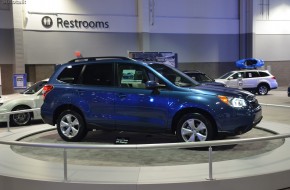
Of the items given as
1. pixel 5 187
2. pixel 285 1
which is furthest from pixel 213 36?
pixel 5 187

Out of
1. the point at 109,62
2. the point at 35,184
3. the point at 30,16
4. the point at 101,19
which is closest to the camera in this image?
the point at 35,184

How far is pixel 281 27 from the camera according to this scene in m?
29.6

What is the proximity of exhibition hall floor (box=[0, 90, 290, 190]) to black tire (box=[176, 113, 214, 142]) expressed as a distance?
0.26m

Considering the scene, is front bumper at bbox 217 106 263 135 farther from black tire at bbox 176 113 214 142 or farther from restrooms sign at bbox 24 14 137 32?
restrooms sign at bbox 24 14 137 32

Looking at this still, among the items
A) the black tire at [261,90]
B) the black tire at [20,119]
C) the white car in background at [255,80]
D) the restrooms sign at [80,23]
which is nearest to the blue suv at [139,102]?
the black tire at [20,119]

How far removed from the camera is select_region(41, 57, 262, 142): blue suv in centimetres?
692

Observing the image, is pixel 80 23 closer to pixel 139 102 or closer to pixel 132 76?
pixel 132 76

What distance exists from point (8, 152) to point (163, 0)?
20.9 m

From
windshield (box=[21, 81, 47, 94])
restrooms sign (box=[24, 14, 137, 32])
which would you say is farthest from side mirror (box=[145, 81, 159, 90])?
restrooms sign (box=[24, 14, 137, 32])

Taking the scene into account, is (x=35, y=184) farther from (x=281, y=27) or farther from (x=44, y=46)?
(x=281, y=27)

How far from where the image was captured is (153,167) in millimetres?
5789

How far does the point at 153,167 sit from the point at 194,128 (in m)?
1.52

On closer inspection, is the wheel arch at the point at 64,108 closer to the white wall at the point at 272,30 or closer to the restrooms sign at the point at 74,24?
the restrooms sign at the point at 74,24

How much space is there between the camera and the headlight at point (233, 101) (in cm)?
688
